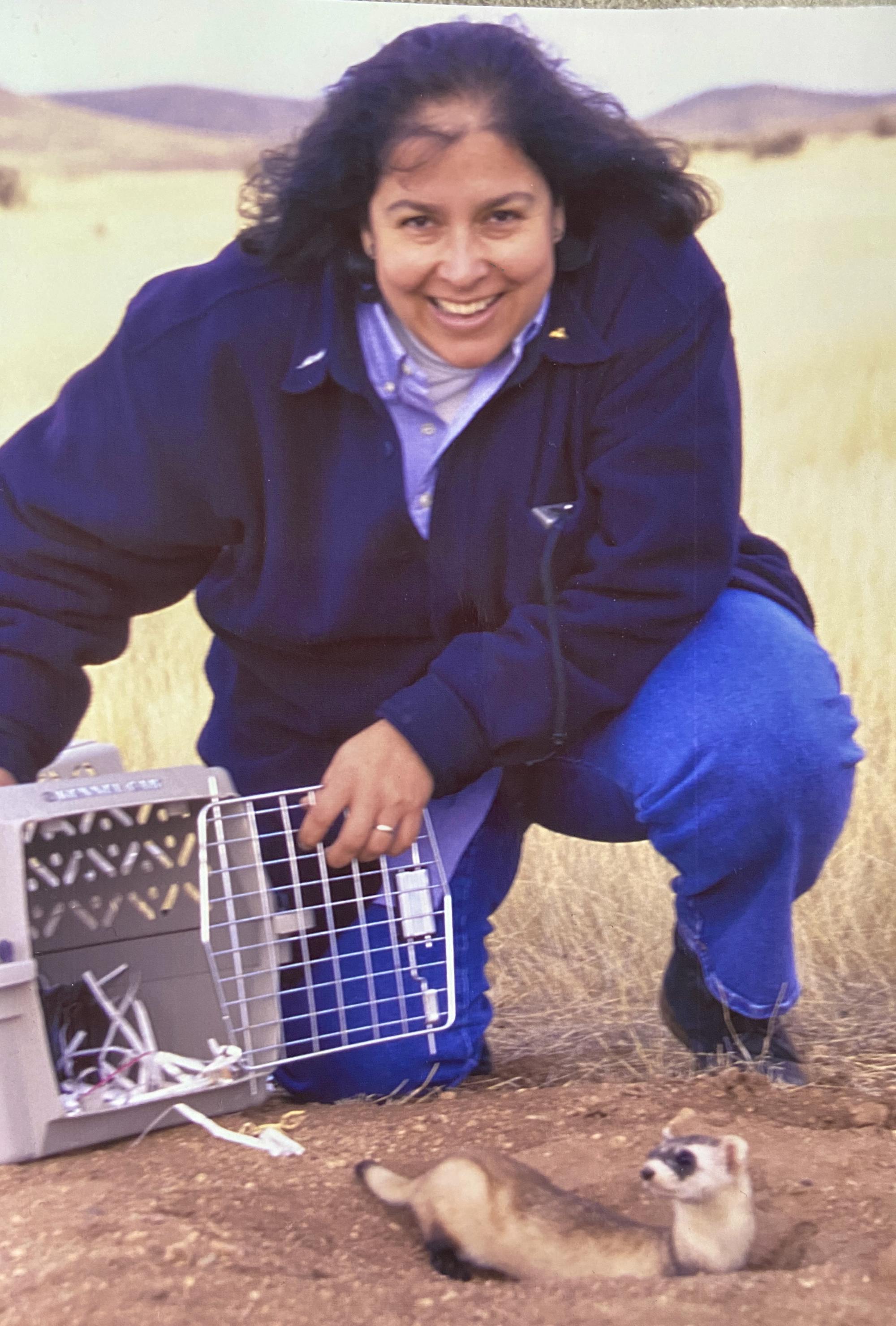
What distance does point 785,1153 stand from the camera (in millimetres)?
2670

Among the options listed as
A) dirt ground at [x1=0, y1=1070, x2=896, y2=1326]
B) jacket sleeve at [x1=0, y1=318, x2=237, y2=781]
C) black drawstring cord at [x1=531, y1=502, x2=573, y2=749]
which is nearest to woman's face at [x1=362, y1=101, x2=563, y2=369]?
black drawstring cord at [x1=531, y1=502, x2=573, y2=749]

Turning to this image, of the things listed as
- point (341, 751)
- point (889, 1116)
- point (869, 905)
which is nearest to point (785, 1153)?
point (889, 1116)

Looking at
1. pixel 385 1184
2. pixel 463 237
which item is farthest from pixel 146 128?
pixel 385 1184

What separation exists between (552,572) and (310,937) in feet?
2.90

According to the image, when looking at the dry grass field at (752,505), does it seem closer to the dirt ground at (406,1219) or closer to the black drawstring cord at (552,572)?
the dirt ground at (406,1219)

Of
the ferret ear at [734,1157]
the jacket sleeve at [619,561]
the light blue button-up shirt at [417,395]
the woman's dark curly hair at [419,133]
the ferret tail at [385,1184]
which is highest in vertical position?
the woman's dark curly hair at [419,133]

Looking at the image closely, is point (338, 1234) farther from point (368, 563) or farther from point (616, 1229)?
point (368, 563)

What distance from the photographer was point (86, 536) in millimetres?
2967

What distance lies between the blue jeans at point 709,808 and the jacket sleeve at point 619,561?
0.42 ft

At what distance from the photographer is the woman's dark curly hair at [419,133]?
2676mm

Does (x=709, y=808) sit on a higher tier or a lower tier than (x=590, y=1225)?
higher

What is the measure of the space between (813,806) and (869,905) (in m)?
0.51

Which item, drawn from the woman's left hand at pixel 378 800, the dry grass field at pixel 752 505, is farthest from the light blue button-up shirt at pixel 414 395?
the woman's left hand at pixel 378 800

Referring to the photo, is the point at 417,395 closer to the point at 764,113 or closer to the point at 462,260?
the point at 462,260
